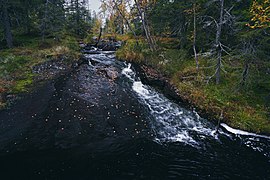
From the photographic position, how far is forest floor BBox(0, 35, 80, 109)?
1245 cm

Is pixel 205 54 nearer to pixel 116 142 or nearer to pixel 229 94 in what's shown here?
pixel 229 94

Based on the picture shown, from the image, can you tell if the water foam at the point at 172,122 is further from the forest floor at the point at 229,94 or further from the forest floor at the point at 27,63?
the forest floor at the point at 27,63

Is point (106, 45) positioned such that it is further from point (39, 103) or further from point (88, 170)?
point (88, 170)

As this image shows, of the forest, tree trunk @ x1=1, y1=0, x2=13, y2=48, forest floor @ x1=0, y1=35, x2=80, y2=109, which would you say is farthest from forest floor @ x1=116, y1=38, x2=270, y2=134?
tree trunk @ x1=1, y1=0, x2=13, y2=48

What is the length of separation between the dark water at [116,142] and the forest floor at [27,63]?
179 cm

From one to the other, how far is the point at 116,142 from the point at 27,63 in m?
14.9

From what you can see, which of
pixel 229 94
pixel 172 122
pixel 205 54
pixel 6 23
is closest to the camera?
pixel 172 122

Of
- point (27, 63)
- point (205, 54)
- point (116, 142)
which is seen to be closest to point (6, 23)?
point (27, 63)

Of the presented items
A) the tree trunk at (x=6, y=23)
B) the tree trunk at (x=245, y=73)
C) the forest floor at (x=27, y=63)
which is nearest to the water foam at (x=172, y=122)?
the tree trunk at (x=245, y=73)

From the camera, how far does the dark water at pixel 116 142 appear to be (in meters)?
6.42

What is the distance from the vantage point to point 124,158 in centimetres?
708

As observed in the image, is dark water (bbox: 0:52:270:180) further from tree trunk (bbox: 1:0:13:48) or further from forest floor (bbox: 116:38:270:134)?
tree trunk (bbox: 1:0:13:48)

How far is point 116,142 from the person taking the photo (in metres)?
8.00

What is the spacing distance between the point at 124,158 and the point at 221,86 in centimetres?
902
